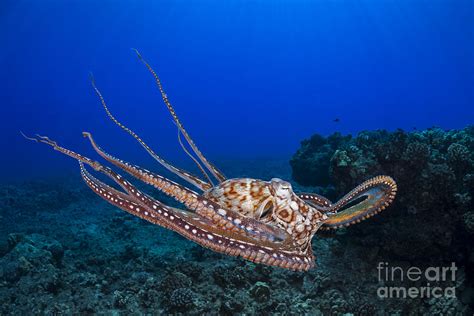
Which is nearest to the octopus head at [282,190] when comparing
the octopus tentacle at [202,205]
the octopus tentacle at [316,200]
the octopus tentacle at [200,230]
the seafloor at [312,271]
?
the octopus tentacle at [202,205]

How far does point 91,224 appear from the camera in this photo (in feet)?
47.0

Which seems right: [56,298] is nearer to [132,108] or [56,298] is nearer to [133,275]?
[133,275]

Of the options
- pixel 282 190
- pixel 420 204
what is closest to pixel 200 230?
A: pixel 282 190

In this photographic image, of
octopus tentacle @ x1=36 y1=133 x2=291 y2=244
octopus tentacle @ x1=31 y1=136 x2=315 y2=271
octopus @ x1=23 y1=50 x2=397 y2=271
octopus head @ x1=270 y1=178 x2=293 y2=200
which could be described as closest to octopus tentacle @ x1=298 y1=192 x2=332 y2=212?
octopus @ x1=23 y1=50 x2=397 y2=271

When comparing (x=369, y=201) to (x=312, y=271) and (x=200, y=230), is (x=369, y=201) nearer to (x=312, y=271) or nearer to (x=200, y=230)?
(x=200, y=230)

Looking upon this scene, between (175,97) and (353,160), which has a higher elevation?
(175,97)

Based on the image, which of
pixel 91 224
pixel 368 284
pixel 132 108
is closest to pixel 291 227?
pixel 368 284

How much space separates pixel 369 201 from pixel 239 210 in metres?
1.96

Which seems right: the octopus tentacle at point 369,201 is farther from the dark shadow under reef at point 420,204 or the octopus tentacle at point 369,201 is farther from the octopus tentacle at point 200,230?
the dark shadow under reef at point 420,204

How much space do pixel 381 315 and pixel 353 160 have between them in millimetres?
4154

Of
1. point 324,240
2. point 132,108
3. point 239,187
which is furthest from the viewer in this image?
point 132,108

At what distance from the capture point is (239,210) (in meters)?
4.11

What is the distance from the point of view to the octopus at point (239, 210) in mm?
3021

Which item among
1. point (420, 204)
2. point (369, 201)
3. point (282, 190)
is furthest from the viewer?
point (420, 204)
